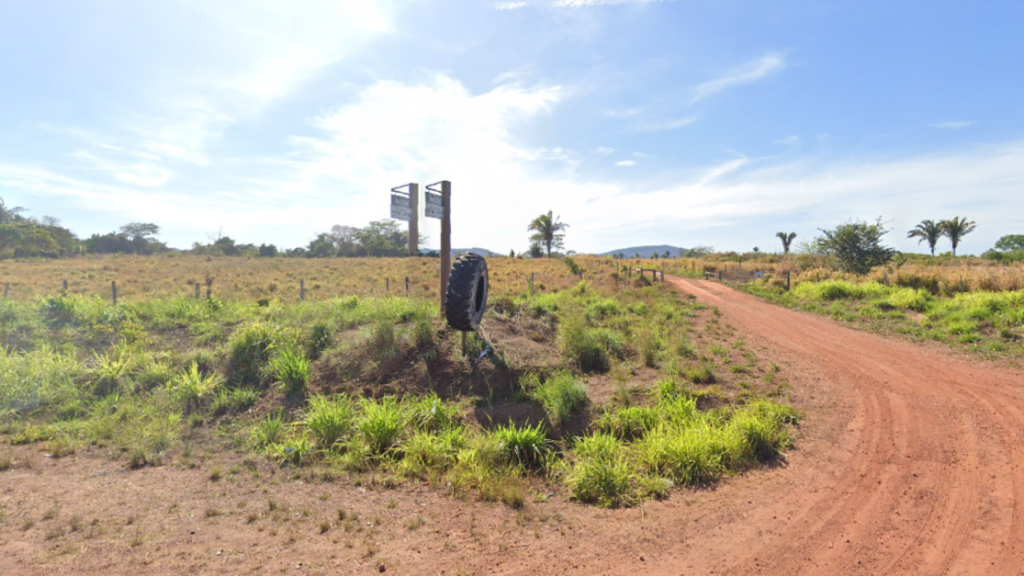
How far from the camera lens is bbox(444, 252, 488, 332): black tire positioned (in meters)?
8.12

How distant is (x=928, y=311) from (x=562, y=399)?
544 inches

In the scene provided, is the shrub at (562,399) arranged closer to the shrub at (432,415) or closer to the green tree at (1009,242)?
the shrub at (432,415)

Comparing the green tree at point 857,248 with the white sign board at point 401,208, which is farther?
the green tree at point 857,248

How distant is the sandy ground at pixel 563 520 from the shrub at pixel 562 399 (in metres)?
2.21

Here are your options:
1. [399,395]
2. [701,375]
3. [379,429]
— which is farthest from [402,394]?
[701,375]

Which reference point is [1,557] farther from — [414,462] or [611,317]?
[611,317]

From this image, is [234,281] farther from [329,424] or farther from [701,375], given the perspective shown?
[701,375]

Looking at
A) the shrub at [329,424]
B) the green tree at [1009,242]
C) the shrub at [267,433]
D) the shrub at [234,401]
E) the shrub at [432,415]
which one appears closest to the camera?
the shrub at [329,424]

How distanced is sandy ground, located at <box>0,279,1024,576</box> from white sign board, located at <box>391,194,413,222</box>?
5.22m

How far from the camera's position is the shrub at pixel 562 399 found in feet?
22.9

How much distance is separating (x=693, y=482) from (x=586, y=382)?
368cm

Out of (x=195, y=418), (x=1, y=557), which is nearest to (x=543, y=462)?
(x=1, y=557)

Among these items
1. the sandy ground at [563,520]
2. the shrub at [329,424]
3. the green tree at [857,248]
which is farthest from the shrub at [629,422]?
the green tree at [857,248]

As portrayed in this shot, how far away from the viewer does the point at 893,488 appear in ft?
15.0
